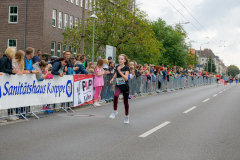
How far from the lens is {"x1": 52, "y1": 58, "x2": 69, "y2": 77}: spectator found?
496 inches

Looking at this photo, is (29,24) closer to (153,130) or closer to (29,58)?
(29,58)

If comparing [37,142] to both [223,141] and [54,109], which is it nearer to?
[223,141]

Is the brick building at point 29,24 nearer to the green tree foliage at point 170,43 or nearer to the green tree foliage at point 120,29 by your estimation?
the green tree foliage at point 120,29

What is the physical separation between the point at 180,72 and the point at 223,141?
88.8ft

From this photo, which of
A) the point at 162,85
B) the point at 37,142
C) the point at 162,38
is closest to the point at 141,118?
the point at 37,142

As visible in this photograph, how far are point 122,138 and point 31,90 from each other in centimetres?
438

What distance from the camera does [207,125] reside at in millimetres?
9789

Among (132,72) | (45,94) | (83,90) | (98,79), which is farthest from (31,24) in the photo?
(45,94)

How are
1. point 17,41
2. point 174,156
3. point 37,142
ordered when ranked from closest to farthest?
point 174,156 < point 37,142 < point 17,41

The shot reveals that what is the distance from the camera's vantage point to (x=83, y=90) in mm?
14586

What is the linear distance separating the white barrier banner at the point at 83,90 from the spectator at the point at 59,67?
2.45 ft

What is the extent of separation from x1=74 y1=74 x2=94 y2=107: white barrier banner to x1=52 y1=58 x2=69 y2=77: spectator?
75 centimetres

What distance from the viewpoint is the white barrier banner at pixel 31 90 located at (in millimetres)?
10070

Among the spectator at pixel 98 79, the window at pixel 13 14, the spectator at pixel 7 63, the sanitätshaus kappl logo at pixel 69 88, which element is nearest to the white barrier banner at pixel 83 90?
the spectator at pixel 98 79
